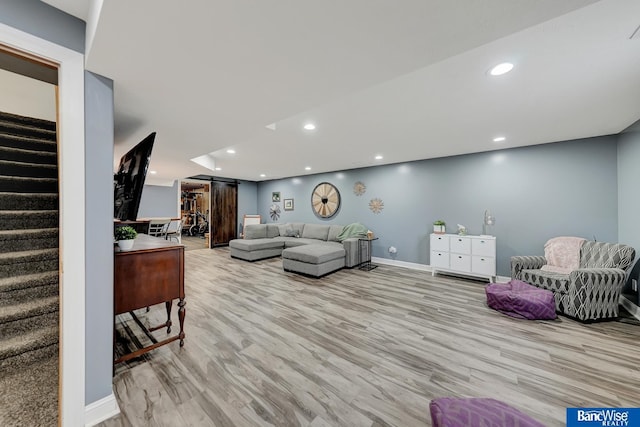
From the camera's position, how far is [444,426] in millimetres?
1042

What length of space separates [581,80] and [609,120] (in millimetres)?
1611

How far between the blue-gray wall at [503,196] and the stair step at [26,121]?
5464mm

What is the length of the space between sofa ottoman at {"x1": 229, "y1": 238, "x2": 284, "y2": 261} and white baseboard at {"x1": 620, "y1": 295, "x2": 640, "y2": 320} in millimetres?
5991

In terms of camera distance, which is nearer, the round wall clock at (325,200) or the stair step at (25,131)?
the stair step at (25,131)

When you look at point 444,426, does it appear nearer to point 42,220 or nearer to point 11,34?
point 11,34

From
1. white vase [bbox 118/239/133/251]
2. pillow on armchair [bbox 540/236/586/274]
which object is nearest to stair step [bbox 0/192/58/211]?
white vase [bbox 118/239/133/251]

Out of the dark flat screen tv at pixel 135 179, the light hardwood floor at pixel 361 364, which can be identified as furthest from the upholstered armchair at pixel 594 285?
the dark flat screen tv at pixel 135 179

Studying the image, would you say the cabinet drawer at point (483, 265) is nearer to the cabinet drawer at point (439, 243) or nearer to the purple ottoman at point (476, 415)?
the cabinet drawer at point (439, 243)

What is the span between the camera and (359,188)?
599 cm

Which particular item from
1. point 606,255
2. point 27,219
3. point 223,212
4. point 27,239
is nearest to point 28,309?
point 27,239

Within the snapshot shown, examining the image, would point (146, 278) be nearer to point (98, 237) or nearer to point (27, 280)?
point (98, 237)

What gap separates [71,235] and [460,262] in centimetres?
514

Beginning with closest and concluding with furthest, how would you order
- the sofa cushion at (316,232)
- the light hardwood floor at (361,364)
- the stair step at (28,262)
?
the light hardwood floor at (361,364) < the stair step at (28,262) < the sofa cushion at (316,232)

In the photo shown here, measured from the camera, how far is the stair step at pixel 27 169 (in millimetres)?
2309
